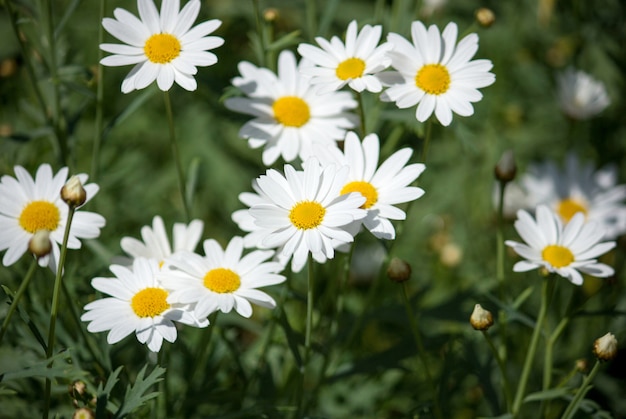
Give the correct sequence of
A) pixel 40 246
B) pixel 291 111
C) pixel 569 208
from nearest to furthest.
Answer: pixel 40 246 → pixel 291 111 → pixel 569 208

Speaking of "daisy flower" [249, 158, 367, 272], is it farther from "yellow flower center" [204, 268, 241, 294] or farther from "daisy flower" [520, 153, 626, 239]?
"daisy flower" [520, 153, 626, 239]

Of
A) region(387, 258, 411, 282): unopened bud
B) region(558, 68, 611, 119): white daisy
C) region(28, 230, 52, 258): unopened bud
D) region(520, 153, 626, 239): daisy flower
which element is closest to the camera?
region(28, 230, 52, 258): unopened bud

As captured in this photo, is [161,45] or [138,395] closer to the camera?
[138,395]

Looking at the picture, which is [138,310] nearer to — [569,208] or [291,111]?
[291,111]

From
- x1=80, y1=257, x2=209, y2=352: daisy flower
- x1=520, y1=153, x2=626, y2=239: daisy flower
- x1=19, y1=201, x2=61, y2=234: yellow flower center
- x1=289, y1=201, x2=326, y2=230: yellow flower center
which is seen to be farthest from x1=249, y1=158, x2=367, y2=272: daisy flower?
x1=520, y1=153, x2=626, y2=239: daisy flower

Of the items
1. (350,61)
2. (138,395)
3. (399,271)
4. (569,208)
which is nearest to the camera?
(138,395)

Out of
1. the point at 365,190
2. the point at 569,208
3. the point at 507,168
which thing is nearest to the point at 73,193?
the point at 365,190

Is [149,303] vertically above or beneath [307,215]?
beneath

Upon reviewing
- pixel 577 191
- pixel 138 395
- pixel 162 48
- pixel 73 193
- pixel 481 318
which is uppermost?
pixel 162 48
